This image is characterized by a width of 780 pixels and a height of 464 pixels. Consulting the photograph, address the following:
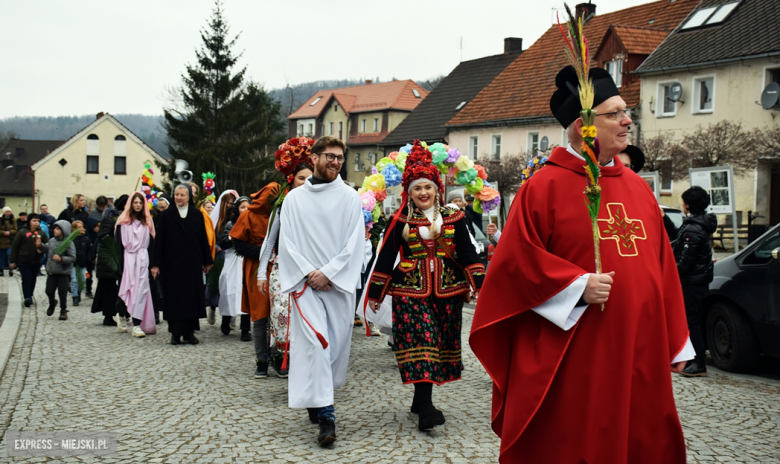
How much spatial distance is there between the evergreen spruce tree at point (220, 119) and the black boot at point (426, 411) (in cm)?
4165

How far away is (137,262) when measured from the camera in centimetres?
1083

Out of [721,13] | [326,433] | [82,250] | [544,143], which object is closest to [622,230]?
[326,433]

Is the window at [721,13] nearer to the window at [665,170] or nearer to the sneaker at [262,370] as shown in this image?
the window at [665,170]

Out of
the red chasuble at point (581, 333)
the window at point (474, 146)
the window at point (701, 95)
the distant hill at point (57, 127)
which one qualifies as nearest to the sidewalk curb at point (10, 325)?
the red chasuble at point (581, 333)

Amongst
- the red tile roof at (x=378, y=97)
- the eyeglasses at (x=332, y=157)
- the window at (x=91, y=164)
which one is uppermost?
the red tile roof at (x=378, y=97)

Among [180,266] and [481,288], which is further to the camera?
[180,266]

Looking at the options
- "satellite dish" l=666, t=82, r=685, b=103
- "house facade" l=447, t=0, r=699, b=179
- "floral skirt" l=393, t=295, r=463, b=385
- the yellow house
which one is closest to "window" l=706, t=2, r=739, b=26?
"house facade" l=447, t=0, r=699, b=179

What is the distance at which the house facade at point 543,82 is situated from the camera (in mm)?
33500

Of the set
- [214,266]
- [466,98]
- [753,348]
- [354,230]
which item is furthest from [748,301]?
[466,98]

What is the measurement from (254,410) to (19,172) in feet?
270

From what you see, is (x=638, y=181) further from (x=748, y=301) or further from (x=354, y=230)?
(x=748, y=301)

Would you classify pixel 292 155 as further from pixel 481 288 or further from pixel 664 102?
pixel 664 102

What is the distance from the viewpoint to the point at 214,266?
1111cm

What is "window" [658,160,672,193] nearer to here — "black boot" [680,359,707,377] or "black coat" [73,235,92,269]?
"black coat" [73,235,92,269]
